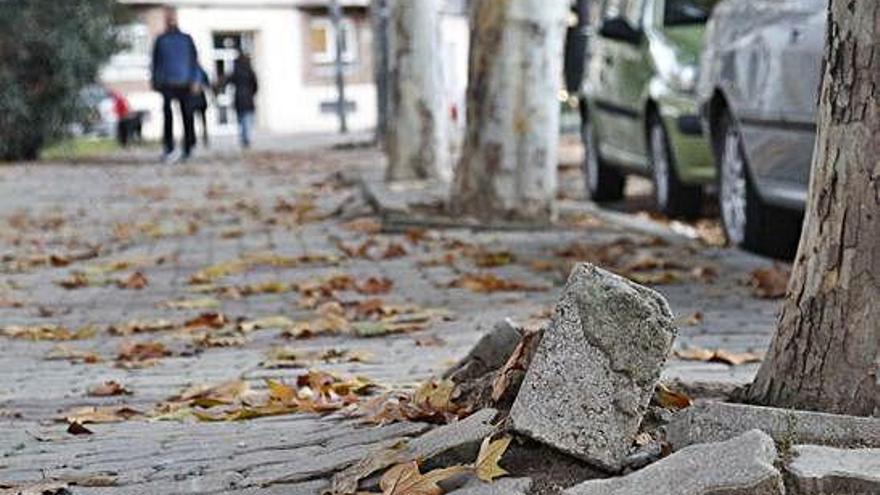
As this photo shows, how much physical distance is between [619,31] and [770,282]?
522 cm

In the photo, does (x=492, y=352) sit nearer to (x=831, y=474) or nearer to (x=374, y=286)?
(x=831, y=474)

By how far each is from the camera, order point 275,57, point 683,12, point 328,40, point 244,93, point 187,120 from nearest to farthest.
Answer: point 683,12
point 187,120
point 244,93
point 275,57
point 328,40

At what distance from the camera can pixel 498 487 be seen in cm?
375

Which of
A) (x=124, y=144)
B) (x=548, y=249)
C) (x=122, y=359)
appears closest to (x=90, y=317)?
(x=122, y=359)

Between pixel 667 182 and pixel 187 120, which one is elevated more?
pixel 667 182

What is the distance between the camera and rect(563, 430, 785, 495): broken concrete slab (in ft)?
11.4

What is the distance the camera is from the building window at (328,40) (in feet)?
207

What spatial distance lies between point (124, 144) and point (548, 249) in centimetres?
3201

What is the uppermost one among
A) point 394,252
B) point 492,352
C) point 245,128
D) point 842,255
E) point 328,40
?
point 842,255

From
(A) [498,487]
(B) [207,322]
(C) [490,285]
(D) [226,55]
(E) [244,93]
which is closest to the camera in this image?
(A) [498,487]

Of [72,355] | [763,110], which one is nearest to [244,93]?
[763,110]

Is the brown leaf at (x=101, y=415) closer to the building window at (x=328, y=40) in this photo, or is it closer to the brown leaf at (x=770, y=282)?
the brown leaf at (x=770, y=282)

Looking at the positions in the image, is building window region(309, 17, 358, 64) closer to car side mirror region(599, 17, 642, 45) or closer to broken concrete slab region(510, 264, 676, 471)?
car side mirror region(599, 17, 642, 45)

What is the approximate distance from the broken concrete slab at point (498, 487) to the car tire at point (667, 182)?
8.92 m
